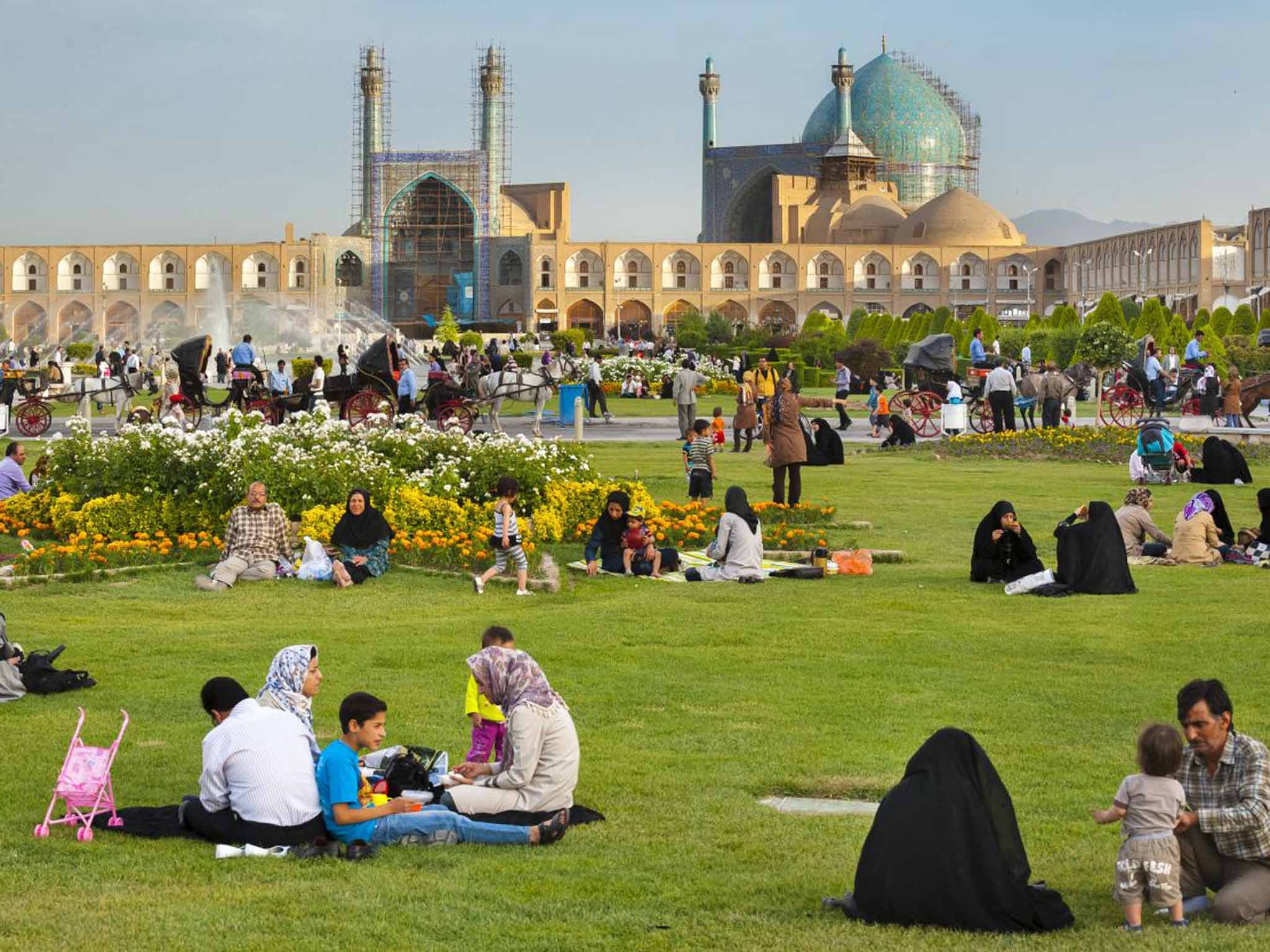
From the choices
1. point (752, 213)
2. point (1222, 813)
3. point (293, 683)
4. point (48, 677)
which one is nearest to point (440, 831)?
point (293, 683)

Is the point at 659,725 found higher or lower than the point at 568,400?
lower

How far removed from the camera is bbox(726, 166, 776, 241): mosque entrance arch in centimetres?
8088

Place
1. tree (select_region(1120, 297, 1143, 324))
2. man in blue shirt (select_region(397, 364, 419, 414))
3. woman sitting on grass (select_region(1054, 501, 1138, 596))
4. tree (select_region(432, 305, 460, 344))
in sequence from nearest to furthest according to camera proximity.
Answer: woman sitting on grass (select_region(1054, 501, 1138, 596)) < man in blue shirt (select_region(397, 364, 419, 414)) < tree (select_region(1120, 297, 1143, 324)) < tree (select_region(432, 305, 460, 344))

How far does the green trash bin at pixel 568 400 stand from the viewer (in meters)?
24.8

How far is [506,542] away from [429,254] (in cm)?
6354

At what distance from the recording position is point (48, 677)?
7.66 m

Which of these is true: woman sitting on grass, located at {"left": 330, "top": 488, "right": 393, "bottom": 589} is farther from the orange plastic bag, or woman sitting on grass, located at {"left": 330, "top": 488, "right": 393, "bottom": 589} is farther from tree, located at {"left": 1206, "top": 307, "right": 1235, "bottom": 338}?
tree, located at {"left": 1206, "top": 307, "right": 1235, "bottom": 338}

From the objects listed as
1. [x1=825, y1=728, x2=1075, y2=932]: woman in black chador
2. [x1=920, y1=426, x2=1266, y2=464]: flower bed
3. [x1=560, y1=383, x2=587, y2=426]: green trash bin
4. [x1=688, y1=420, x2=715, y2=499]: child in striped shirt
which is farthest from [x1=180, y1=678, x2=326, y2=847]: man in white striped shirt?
[x1=560, y1=383, x2=587, y2=426]: green trash bin

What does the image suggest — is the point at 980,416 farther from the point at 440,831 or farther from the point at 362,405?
the point at 440,831

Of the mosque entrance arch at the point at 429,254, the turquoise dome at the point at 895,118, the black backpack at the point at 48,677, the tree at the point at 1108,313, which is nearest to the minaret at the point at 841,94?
the turquoise dome at the point at 895,118

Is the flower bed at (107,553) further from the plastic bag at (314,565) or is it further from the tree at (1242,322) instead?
the tree at (1242,322)

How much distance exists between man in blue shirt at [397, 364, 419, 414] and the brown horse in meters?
9.51

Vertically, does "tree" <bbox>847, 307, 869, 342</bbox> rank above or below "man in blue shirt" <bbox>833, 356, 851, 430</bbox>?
above

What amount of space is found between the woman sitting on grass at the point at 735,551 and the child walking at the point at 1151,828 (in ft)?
20.3
